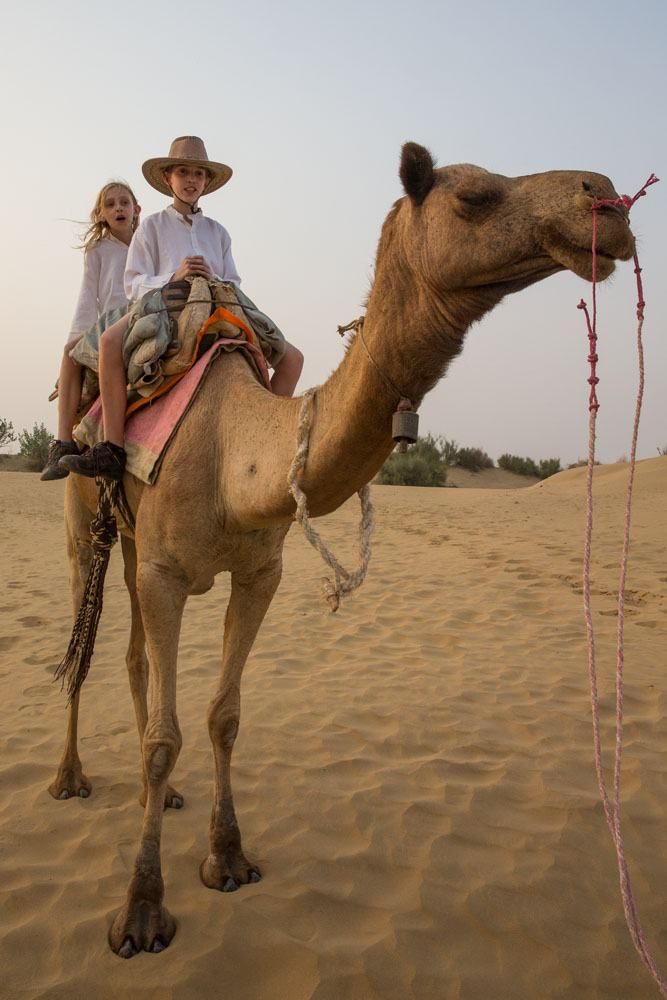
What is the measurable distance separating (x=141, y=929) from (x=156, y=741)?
0.70 meters

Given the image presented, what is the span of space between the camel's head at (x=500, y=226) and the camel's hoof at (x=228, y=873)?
2.65 metres

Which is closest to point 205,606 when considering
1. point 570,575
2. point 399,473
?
point 570,575

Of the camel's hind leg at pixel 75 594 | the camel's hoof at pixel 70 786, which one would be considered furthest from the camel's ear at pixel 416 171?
the camel's hoof at pixel 70 786

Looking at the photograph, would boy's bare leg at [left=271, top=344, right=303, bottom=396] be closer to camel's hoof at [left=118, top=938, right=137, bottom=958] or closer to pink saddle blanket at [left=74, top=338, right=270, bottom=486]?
pink saddle blanket at [left=74, top=338, right=270, bottom=486]

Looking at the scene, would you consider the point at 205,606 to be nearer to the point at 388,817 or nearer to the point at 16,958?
the point at 388,817

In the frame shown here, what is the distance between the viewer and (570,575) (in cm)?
952

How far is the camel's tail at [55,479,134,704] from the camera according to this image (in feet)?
12.1

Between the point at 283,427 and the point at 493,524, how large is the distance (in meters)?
12.7

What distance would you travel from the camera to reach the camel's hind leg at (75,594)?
412 centimetres

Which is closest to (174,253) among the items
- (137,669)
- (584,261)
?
(137,669)

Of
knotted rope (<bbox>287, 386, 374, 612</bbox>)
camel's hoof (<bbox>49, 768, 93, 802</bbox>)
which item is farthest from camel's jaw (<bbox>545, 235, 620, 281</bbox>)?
camel's hoof (<bbox>49, 768, 93, 802</bbox>)

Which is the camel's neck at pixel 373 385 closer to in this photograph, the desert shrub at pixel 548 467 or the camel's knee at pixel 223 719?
the camel's knee at pixel 223 719

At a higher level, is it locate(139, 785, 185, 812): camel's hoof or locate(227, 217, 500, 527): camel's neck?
locate(227, 217, 500, 527): camel's neck

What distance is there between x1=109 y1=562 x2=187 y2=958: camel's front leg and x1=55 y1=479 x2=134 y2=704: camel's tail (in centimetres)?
70
